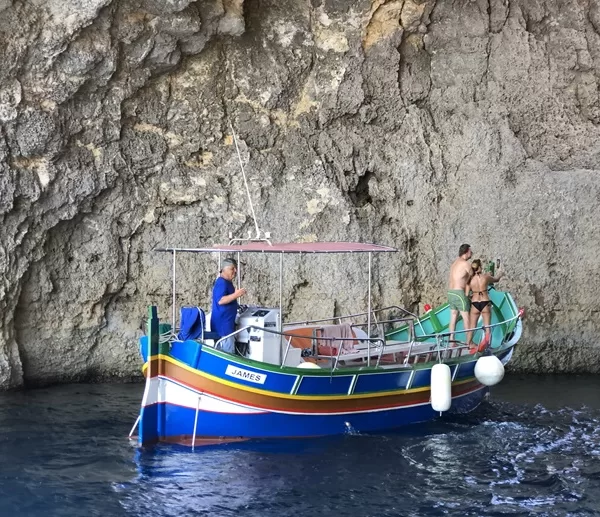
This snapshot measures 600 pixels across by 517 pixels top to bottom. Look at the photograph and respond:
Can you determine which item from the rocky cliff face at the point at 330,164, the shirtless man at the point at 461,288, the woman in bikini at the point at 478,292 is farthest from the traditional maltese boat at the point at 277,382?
the rocky cliff face at the point at 330,164

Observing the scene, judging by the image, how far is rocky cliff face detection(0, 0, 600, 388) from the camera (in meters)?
14.2

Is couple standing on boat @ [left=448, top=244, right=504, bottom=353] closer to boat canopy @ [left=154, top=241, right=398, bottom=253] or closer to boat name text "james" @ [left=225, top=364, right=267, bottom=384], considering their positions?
boat canopy @ [left=154, top=241, right=398, bottom=253]

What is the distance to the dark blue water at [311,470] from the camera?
8555 mm

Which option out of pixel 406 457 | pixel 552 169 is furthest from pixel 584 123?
pixel 406 457

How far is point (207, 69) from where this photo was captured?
594 inches

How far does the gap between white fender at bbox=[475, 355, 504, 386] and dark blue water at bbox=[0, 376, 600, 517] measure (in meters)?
0.66

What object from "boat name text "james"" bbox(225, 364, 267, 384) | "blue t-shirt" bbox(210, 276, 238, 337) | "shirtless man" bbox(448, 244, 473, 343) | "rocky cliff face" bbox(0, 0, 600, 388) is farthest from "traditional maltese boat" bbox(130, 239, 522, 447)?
"rocky cliff face" bbox(0, 0, 600, 388)

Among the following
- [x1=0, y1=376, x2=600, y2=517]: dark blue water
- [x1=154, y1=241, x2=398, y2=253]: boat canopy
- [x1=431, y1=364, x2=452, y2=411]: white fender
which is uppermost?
[x1=154, y1=241, x2=398, y2=253]: boat canopy

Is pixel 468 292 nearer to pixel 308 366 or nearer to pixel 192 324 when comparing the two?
pixel 308 366

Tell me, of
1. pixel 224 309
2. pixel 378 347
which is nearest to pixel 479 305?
pixel 378 347

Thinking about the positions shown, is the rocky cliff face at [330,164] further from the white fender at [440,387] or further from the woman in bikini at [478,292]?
the white fender at [440,387]

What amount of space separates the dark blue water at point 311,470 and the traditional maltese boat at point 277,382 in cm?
26

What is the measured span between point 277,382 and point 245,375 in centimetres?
43

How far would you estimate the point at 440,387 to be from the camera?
11.1 metres
